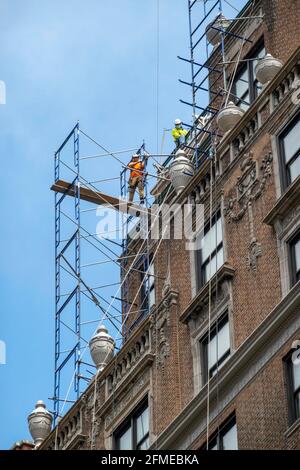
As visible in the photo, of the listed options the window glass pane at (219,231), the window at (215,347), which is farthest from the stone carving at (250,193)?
the window at (215,347)

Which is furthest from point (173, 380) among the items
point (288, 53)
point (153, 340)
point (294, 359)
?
point (288, 53)

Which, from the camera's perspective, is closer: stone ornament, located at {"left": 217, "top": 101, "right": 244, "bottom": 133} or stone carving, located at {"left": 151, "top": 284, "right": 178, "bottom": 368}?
stone carving, located at {"left": 151, "top": 284, "right": 178, "bottom": 368}

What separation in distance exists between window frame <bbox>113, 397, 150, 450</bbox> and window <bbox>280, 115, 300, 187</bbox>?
6489mm

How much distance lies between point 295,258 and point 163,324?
550 centimetres

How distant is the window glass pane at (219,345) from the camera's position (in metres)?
39.9

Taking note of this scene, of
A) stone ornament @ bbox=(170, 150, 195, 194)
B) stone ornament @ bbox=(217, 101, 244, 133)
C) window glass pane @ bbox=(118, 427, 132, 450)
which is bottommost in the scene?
window glass pane @ bbox=(118, 427, 132, 450)

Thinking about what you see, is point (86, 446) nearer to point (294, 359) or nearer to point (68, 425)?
point (68, 425)

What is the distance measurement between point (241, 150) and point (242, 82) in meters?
4.80

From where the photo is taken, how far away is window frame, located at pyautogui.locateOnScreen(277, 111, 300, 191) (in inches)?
1565

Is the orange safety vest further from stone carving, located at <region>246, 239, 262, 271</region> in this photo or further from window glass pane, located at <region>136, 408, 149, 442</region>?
stone carving, located at <region>246, 239, 262, 271</region>

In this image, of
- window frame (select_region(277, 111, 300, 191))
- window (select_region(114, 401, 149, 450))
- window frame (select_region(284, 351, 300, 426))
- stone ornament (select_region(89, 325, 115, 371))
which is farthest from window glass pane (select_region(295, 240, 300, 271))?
stone ornament (select_region(89, 325, 115, 371))

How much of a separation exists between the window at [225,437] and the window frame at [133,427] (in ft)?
11.7

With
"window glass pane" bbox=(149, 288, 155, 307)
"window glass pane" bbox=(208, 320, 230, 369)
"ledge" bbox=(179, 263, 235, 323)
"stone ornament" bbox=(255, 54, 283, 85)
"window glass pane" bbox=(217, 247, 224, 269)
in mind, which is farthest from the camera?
"window glass pane" bbox=(149, 288, 155, 307)

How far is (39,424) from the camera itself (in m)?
47.9
